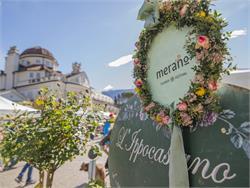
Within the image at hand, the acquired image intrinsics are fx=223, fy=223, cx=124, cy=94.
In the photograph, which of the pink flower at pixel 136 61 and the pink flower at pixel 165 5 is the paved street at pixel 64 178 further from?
the pink flower at pixel 165 5

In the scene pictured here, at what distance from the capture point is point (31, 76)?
111ft

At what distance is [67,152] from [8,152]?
0.66m

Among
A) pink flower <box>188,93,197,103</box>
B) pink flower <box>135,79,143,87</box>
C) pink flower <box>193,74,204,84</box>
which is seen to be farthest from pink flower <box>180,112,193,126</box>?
Result: pink flower <box>135,79,143,87</box>

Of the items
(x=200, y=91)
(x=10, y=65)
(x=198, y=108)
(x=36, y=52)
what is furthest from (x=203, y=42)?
(x=36, y=52)

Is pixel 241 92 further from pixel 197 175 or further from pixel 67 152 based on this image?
pixel 67 152

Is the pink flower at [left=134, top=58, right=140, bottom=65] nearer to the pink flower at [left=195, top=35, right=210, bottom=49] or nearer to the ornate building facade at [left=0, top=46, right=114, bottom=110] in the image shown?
the pink flower at [left=195, top=35, right=210, bottom=49]

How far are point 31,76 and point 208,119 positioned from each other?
35568mm

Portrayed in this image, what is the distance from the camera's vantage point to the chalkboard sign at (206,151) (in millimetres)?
1483

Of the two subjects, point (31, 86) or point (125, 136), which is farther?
point (31, 86)

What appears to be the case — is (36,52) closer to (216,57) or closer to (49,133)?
(49,133)

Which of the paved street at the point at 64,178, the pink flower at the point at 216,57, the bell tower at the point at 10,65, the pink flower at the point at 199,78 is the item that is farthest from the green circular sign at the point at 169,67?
the bell tower at the point at 10,65

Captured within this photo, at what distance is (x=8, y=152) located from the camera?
2574mm

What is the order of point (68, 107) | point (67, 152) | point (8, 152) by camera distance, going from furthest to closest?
point (68, 107) → point (67, 152) → point (8, 152)

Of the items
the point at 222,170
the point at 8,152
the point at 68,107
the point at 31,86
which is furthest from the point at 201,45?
the point at 31,86
